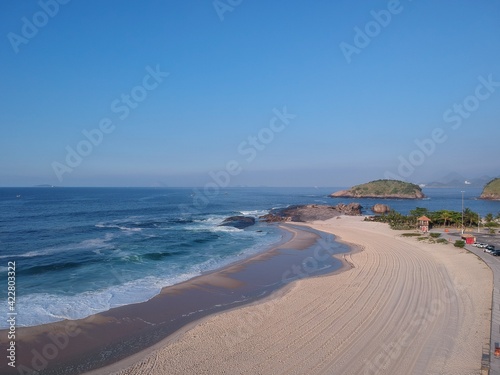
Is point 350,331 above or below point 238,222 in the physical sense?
above

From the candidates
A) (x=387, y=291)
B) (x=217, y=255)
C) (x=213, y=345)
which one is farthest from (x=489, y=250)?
(x=213, y=345)

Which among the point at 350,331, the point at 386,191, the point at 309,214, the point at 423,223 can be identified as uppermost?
the point at 386,191

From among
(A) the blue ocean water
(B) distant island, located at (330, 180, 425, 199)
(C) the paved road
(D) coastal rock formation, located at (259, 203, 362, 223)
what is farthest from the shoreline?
(B) distant island, located at (330, 180, 425, 199)

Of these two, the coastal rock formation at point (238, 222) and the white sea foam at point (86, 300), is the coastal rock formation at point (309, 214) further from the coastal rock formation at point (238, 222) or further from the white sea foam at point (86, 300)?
the white sea foam at point (86, 300)

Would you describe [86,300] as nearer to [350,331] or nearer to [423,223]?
[350,331]

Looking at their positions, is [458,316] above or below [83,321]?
above

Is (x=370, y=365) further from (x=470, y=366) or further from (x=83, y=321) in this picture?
(x=83, y=321)
